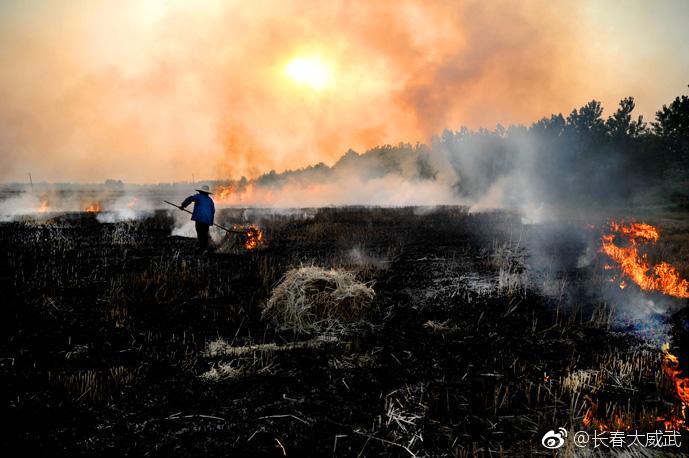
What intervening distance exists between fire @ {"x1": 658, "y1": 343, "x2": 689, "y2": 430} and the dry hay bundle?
13.8ft

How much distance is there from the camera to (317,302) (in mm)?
6551

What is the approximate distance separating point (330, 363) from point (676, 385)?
423cm

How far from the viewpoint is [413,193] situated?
49469mm

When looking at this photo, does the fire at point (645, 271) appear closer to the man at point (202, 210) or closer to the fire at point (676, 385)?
the fire at point (676, 385)

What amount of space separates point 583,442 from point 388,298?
4.85 meters

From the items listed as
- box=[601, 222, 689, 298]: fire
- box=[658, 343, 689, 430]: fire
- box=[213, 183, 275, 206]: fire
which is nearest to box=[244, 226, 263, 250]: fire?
box=[601, 222, 689, 298]: fire

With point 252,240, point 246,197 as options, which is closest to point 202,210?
point 252,240

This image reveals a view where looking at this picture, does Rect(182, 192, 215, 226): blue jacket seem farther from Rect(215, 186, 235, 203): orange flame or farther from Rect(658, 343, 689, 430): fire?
Rect(215, 186, 235, 203): orange flame

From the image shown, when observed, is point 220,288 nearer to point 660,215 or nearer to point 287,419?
point 287,419

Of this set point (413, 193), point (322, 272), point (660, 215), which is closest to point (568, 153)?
point (660, 215)

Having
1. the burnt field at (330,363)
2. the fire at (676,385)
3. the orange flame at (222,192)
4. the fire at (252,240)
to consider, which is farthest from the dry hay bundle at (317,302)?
the orange flame at (222,192)

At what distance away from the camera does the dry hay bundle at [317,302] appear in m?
6.34

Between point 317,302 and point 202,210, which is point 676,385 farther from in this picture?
point 202,210

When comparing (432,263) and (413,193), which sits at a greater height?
(413,193)
